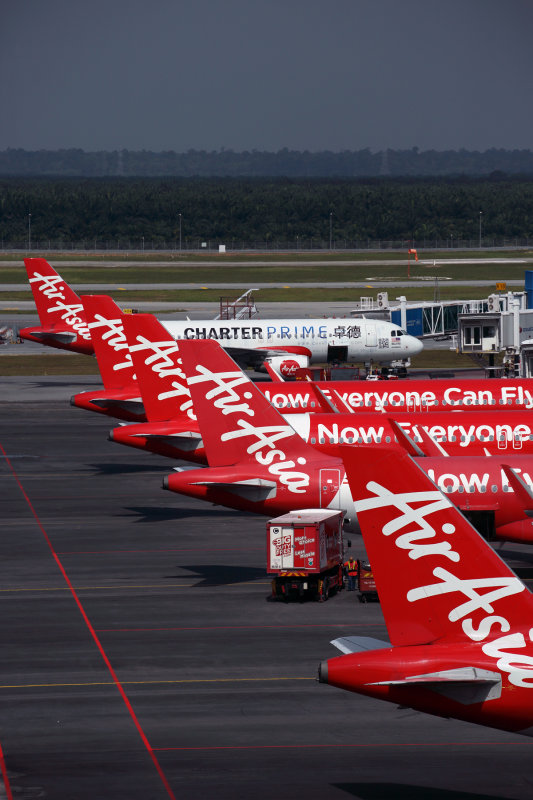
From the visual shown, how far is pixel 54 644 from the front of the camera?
34.1 m

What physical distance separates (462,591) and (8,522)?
33673 millimetres

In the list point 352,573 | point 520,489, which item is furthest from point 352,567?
point 520,489

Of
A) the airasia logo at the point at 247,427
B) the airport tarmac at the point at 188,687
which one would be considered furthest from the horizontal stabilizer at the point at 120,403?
the airasia logo at the point at 247,427

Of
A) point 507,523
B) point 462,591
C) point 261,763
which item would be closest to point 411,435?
point 507,523

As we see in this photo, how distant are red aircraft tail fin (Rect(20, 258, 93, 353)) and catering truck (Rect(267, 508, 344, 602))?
→ 58.1 metres

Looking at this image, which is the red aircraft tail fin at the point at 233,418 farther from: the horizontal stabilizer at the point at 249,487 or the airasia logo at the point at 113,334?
the airasia logo at the point at 113,334

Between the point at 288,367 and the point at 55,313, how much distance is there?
1831 centimetres

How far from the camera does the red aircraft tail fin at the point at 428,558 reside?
20.2m

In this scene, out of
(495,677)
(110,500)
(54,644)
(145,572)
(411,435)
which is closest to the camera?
(495,677)

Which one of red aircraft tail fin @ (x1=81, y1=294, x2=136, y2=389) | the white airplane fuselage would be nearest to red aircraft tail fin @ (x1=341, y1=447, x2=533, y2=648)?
red aircraft tail fin @ (x1=81, y1=294, x2=136, y2=389)

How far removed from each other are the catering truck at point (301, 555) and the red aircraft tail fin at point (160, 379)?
15.2 meters

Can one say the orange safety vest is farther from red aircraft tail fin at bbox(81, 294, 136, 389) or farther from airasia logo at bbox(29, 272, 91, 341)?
airasia logo at bbox(29, 272, 91, 341)

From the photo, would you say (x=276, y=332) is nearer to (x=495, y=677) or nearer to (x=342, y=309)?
(x=342, y=309)

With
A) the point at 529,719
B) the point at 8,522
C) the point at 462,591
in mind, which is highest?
the point at 462,591
